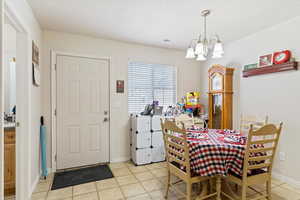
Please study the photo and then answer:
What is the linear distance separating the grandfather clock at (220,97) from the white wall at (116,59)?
2.37 feet

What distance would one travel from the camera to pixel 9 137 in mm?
2055

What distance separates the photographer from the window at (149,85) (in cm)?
343

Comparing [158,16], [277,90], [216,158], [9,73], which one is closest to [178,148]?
[216,158]

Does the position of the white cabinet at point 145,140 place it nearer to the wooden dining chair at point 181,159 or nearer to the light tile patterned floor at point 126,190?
the light tile patterned floor at point 126,190

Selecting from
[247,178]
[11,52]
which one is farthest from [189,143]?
[11,52]

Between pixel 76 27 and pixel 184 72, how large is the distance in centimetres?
244

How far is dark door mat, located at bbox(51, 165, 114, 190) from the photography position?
2.45 metres

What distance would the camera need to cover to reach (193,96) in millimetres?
3691

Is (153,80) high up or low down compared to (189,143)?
up

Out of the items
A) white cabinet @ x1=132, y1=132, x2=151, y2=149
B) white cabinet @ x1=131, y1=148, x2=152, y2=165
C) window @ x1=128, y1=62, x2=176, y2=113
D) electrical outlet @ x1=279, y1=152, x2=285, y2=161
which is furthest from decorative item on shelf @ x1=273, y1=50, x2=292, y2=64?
white cabinet @ x1=131, y1=148, x2=152, y2=165

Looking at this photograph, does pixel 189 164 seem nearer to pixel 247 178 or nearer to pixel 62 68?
pixel 247 178

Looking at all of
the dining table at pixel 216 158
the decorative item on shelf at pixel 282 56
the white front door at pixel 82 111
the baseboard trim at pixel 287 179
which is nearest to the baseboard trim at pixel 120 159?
the white front door at pixel 82 111

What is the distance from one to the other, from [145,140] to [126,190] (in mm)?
1019

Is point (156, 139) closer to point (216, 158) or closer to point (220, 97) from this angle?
point (220, 97)
